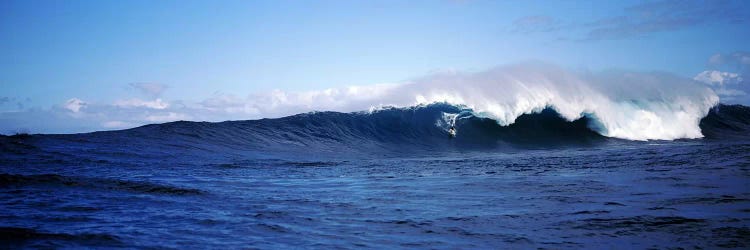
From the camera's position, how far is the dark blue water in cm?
401

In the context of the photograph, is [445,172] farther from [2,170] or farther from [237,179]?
[2,170]

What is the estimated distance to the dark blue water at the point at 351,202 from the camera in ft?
13.2

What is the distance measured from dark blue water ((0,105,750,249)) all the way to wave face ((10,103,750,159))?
3.87 feet

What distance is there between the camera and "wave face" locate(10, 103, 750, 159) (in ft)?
49.4

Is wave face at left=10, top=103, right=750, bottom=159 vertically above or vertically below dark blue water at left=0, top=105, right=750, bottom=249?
above

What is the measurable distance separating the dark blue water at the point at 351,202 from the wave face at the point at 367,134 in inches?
46.5

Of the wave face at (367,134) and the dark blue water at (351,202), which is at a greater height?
the wave face at (367,134)

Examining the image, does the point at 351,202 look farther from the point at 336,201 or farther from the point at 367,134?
the point at 367,134

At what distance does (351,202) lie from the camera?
6.14 metres

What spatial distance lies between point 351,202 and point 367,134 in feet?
48.5

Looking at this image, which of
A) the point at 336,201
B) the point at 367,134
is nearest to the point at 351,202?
the point at 336,201

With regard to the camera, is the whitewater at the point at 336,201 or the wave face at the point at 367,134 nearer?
the whitewater at the point at 336,201

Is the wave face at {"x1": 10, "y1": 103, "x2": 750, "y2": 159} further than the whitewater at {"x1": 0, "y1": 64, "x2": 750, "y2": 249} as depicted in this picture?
Yes

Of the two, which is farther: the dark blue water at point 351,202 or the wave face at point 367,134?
the wave face at point 367,134
